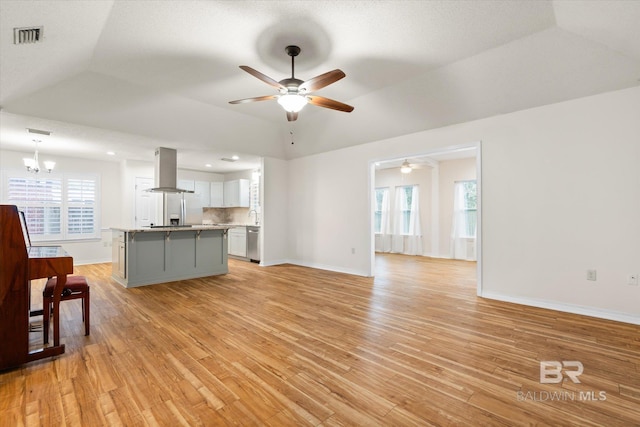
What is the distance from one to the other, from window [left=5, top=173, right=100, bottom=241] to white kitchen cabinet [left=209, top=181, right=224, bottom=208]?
2.81 metres

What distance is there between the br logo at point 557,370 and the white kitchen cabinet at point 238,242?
637 cm

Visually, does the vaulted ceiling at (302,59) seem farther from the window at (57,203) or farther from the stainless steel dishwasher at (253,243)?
the stainless steel dishwasher at (253,243)

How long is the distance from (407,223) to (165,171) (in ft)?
22.0

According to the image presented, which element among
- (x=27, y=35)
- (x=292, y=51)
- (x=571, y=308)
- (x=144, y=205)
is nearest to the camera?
(x=27, y=35)

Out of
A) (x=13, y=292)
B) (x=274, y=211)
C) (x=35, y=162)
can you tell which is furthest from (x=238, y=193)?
(x=13, y=292)

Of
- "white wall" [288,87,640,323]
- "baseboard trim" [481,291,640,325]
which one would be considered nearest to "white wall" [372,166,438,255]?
"white wall" [288,87,640,323]

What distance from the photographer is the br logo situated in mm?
2059

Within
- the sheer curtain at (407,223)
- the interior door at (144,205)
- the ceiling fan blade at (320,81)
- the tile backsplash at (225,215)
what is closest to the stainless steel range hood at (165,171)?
the interior door at (144,205)

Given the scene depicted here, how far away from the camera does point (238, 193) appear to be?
834 centimetres

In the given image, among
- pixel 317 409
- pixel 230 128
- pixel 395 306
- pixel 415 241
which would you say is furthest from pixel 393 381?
pixel 415 241

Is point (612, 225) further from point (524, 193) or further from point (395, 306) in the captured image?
point (395, 306)

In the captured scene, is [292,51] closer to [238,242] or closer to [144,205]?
[238,242]

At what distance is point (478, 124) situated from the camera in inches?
166

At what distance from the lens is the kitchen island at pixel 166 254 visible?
4.75 meters
